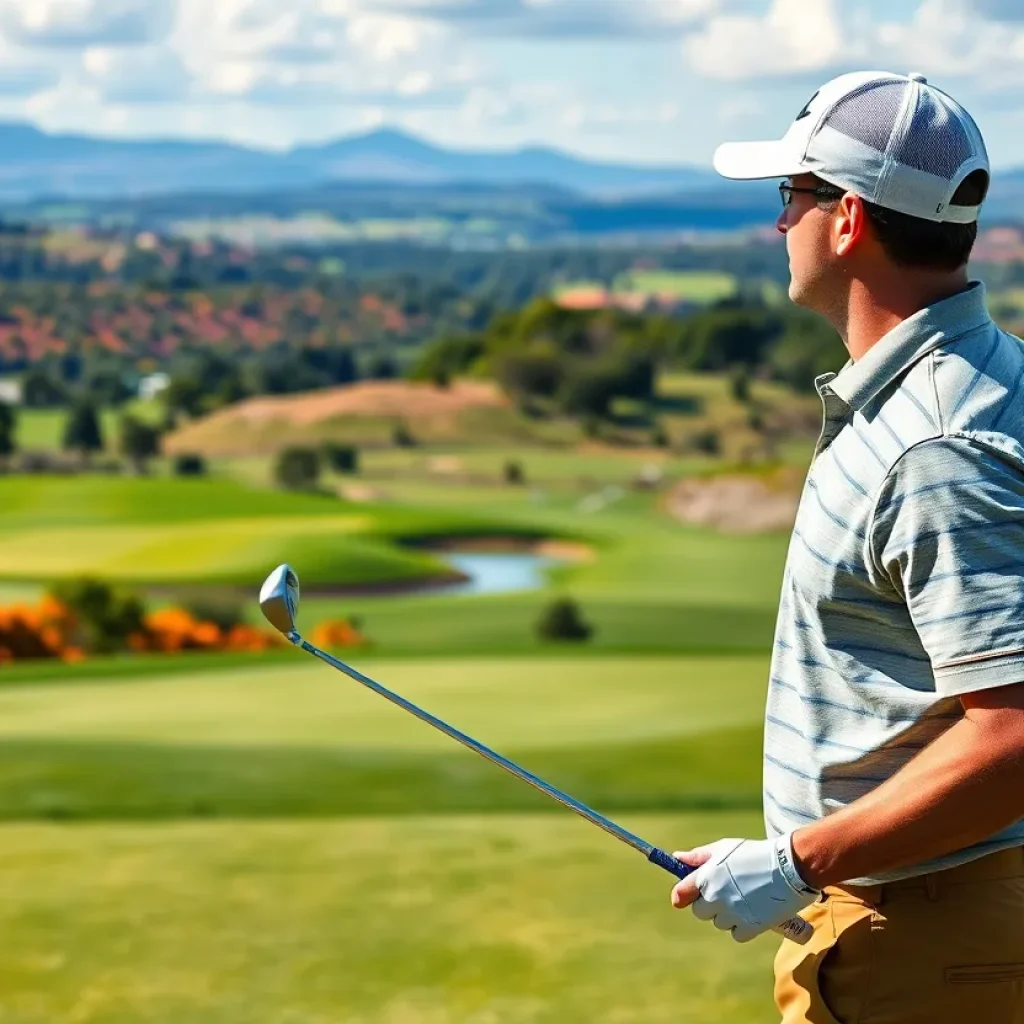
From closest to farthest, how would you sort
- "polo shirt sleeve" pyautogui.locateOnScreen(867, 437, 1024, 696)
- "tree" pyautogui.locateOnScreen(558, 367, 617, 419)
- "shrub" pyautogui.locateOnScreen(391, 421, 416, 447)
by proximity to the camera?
"polo shirt sleeve" pyautogui.locateOnScreen(867, 437, 1024, 696) → "tree" pyautogui.locateOnScreen(558, 367, 617, 419) → "shrub" pyautogui.locateOnScreen(391, 421, 416, 447)

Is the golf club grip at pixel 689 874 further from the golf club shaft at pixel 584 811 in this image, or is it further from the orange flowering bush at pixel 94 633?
the orange flowering bush at pixel 94 633

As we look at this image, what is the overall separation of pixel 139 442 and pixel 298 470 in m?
2.96

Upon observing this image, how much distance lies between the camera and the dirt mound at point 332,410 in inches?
1324

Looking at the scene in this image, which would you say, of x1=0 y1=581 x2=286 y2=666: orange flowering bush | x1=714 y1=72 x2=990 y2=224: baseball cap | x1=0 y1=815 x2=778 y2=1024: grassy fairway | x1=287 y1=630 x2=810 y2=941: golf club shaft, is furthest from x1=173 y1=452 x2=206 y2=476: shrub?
Result: x1=714 y1=72 x2=990 y2=224: baseball cap

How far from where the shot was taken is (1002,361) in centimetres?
207

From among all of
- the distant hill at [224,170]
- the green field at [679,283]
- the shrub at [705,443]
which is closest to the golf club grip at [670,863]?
the shrub at [705,443]

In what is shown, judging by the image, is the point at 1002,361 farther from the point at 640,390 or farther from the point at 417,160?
the point at 417,160

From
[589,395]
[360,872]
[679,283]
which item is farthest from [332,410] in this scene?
[679,283]

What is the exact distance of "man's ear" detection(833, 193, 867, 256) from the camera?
82.3 inches

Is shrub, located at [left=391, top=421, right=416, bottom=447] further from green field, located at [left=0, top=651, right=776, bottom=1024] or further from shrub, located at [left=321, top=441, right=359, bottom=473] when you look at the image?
green field, located at [left=0, top=651, right=776, bottom=1024]

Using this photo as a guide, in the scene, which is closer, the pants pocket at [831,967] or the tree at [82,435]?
the pants pocket at [831,967]

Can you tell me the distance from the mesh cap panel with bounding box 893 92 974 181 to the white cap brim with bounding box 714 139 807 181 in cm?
12

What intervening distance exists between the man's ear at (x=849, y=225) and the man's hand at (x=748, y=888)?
63 centimetres

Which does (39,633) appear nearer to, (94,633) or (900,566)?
(94,633)
